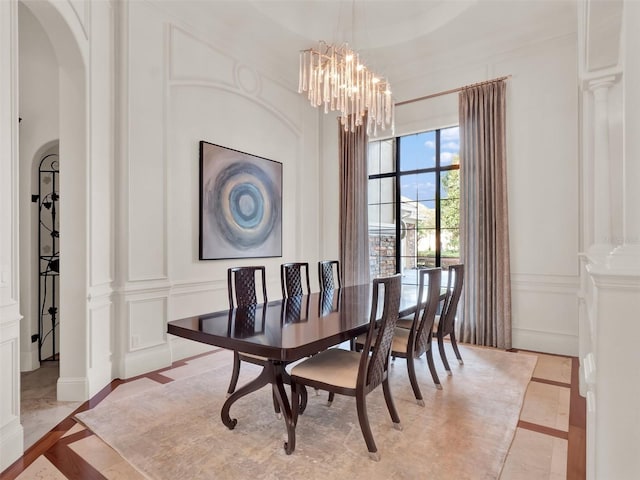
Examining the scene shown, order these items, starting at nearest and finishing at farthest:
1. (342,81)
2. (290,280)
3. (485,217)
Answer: (342,81)
(290,280)
(485,217)

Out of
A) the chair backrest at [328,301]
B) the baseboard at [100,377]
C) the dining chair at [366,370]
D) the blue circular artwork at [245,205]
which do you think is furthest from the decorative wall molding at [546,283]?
the baseboard at [100,377]

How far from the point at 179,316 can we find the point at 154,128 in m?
1.93

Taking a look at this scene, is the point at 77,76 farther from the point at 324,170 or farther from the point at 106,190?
the point at 324,170

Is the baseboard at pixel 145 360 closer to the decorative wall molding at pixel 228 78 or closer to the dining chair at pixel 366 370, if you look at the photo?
the dining chair at pixel 366 370

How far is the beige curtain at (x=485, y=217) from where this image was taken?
14.0 feet

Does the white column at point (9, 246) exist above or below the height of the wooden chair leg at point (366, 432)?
above

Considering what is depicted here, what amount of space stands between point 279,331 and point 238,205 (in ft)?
8.57

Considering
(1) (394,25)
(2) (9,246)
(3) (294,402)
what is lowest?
(3) (294,402)

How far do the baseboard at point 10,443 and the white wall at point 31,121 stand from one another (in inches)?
69.9

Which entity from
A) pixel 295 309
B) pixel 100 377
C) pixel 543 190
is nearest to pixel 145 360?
pixel 100 377

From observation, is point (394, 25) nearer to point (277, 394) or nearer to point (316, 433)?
point (277, 394)

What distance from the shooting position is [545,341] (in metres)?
4.13

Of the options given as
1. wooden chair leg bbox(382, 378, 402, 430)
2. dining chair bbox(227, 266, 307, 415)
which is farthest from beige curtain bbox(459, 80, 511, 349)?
dining chair bbox(227, 266, 307, 415)

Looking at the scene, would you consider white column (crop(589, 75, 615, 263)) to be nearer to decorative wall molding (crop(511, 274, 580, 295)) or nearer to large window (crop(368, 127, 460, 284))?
decorative wall molding (crop(511, 274, 580, 295))
